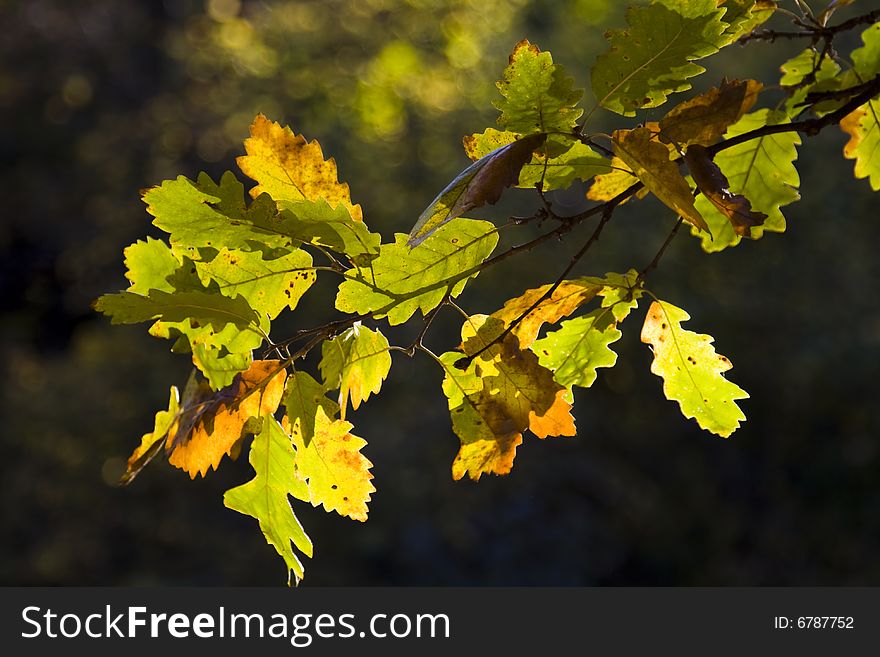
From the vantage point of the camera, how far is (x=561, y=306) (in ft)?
2.91

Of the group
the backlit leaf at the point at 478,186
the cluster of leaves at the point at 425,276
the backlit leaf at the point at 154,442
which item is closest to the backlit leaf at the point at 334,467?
the cluster of leaves at the point at 425,276

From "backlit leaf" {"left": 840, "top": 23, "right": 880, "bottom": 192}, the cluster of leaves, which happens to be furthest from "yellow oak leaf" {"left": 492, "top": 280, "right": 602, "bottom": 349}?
"backlit leaf" {"left": 840, "top": 23, "right": 880, "bottom": 192}

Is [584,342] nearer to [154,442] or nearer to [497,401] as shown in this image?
[497,401]

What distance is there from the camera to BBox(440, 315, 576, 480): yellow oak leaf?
81 cm

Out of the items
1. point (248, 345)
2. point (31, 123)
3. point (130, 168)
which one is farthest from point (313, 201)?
point (31, 123)

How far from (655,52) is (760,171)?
0.33 meters

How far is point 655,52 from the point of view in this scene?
750 millimetres

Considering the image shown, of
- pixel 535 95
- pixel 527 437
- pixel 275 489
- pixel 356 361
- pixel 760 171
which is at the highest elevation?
pixel 527 437

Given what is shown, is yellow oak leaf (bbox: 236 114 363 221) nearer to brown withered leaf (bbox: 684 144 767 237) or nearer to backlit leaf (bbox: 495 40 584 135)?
backlit leaf (bbox: 495 40 584 135)

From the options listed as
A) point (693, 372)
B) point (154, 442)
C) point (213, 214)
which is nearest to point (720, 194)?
point (693, 372)

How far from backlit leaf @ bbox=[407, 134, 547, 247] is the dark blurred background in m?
4.11

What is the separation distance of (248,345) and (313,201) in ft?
0.45

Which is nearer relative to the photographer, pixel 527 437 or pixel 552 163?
pixel 552 163

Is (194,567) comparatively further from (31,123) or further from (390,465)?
(31,123)
